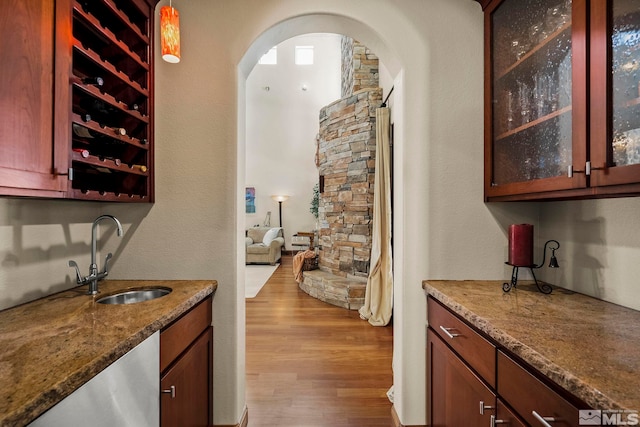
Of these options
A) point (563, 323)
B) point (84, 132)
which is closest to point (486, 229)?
point (563, 323)

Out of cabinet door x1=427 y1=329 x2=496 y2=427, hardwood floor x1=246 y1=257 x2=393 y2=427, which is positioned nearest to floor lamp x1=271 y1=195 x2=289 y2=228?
hardwood floor x1=246 y1=257 x2=393 y2=427

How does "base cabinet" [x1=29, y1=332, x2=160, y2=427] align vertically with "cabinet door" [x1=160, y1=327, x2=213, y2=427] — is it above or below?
above

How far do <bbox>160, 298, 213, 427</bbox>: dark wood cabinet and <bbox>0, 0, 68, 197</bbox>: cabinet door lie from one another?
0.69m

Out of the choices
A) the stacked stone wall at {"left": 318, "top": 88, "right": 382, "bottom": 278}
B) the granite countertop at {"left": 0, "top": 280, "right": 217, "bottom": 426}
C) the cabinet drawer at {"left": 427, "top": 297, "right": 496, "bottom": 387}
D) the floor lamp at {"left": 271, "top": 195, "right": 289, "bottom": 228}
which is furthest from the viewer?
the floor lamp at {"left": 271, "top": 195, "right": 289, "bottom": 228}

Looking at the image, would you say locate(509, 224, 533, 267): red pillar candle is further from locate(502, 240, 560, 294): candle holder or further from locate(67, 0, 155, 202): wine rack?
locate(67, 0, 155, 202): wine rack

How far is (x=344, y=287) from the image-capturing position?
410 centimetres

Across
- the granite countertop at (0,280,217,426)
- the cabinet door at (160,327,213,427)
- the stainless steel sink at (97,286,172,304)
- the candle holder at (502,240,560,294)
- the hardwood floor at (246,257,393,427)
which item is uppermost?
the candle holder at (502,240,560,294)

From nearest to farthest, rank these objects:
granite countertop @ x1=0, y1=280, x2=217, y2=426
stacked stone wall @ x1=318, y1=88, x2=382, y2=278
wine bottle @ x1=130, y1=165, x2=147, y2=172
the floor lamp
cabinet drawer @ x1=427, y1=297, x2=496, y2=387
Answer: granite countertop @ x1=0, y1=280, x2=217, y2=426, cabinet drawer @ x1=427, y1=297, x2=496, y2=387, wine bottle @ x1=130, y1=165, x2=147, y2=172, stacked stone wall @ x1=318, y1=88, x2=382, y2=278, the floor lamp

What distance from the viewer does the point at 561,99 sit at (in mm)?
1219

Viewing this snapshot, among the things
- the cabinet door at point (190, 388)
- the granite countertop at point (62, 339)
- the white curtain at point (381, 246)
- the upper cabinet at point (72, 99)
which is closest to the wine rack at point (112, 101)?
the upper cabinet at point (72, 99)

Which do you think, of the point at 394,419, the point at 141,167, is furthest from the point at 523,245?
the point at 141,167

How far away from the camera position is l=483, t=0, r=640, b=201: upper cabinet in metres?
0.98

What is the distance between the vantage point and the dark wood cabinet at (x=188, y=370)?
1.21 metres

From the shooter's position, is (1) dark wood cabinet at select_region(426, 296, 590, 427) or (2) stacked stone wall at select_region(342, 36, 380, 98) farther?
(2) stacked stone wall at select_region(342, 36, 380, 98)
